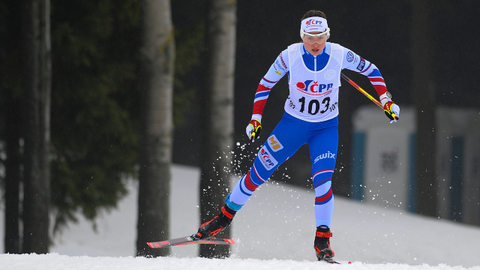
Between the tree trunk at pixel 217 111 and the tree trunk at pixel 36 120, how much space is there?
7.26 ft

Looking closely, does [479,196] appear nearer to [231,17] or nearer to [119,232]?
[119,232]

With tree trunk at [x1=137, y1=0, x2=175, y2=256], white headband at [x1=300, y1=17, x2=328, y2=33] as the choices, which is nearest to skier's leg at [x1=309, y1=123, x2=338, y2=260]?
white headband at [x1=300, y1=17, x2=328, y2=33]

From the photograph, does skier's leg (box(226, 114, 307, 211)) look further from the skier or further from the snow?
the snow

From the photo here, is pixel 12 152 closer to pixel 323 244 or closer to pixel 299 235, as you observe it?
pixel 299 235

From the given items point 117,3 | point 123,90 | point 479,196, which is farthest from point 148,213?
point 479,196

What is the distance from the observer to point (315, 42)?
5.16m

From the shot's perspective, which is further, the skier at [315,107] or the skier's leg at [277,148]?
the skier's leg at [277,148]

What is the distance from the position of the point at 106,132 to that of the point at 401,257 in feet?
16.8

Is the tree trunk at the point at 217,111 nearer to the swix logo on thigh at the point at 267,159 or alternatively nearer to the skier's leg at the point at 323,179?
the swix logo on thigh at the point at 267,159

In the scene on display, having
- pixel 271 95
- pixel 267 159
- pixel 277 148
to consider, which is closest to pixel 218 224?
pixel 267 159

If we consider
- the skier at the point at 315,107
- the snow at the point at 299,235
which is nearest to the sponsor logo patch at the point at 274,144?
the skier at the point at 315,107

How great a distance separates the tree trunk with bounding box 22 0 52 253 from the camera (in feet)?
26.0

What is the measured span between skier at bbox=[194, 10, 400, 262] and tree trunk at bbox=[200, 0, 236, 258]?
1.93 m

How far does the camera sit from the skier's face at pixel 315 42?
16.9 feet
